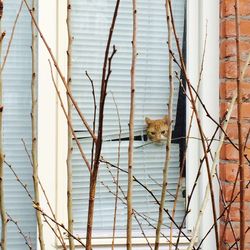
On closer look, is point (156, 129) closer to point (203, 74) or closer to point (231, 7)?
point (203, 74)

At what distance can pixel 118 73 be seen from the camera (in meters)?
2.51

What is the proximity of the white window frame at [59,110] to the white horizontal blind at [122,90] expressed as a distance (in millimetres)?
77

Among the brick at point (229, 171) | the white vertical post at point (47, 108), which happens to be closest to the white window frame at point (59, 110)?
the white vertical post at point (47, 108)

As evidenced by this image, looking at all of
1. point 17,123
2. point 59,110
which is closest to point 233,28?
point 59,110

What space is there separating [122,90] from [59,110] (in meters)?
0.32

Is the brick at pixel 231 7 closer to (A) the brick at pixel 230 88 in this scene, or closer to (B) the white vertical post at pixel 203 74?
(B) the white vertical post at pixel 203 74

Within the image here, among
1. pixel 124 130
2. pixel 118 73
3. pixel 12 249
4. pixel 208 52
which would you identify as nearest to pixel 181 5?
pixel 208 52

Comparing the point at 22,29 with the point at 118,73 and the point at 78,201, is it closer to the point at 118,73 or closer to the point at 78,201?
the point at 118,73

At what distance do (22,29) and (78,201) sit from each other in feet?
2.63

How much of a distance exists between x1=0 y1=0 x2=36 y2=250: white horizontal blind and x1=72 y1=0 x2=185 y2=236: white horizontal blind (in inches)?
8.2

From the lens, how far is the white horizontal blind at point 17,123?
2.40 m

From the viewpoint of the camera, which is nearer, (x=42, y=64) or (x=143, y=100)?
(x=42, y=64)

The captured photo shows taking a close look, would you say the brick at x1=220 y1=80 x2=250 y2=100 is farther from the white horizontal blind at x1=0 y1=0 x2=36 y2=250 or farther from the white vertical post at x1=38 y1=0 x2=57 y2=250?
the white horizontal blind at x1=0 y1=0 x2=36 y2=250

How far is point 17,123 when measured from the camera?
2.42 m
